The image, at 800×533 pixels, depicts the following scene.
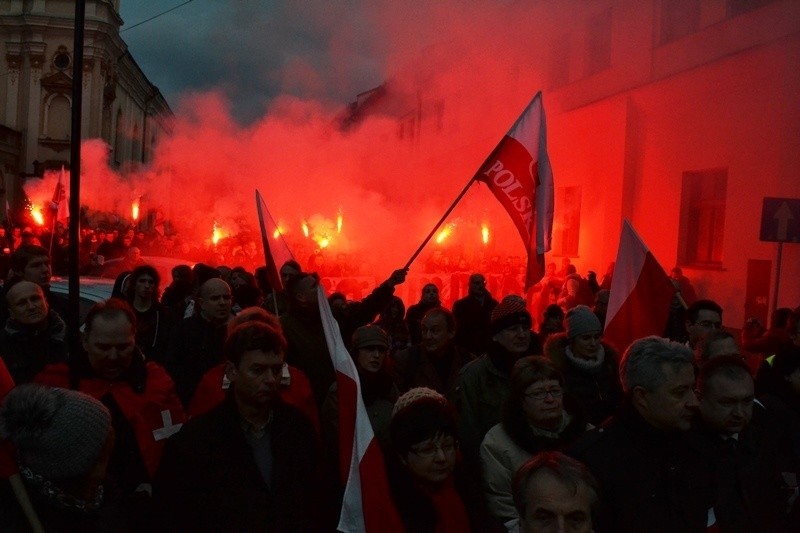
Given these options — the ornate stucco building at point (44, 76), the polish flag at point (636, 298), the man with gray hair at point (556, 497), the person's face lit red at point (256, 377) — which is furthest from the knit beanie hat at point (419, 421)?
the ornate stucco building at point (44, 76)

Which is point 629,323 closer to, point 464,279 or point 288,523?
point 288,523

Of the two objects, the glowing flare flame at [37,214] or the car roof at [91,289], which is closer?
the car roof at [91,289]

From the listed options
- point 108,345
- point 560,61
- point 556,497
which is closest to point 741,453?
point 556,497

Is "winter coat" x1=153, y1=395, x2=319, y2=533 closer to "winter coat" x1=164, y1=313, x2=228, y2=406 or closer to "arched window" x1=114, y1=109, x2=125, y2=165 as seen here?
"winter coat" x1=164, y1=313, x2=228, y2=406

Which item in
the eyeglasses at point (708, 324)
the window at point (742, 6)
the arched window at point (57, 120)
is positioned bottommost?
the eyeglasses at point (708, 324)

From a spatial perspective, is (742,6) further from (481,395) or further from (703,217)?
(481,395)

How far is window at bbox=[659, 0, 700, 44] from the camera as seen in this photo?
580 inches

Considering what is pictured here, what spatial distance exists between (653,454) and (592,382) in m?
1.82

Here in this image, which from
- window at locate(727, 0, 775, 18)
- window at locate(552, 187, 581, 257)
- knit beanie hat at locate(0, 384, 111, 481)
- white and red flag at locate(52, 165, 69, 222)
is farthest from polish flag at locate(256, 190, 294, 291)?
window at locate(552, 187, 581, 257)

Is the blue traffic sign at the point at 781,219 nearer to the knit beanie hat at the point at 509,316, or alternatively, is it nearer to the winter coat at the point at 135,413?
the knit beanie hat at the point at 509,316

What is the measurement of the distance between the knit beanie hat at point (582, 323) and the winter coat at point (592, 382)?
0.07m

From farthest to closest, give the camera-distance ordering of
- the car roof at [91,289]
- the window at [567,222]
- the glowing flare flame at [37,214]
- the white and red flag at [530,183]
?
the glowing flare flame at [37,214]
the window at [567,222]
the car roof at [91,289]
the white and red flag at [530,183]

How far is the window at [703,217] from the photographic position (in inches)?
555

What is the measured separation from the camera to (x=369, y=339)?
189 inches
